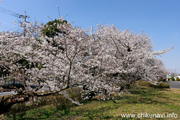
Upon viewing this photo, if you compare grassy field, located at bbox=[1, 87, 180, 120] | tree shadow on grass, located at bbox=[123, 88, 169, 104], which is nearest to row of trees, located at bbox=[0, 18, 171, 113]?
grassy field, located at bbox=[1, 87, 180, 120]

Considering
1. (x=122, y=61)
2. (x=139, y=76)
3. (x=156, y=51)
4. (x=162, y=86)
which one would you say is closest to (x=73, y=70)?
(x=122, y=61)

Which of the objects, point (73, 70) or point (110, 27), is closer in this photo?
point (73, 70)

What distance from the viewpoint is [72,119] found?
5.95 meters

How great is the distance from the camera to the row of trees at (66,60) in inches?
194

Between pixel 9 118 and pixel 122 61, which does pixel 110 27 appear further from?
pixel 9 118

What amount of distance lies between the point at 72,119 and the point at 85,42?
11.9ft

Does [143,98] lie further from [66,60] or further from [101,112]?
[66,60]

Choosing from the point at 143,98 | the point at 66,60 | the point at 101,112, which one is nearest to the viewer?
the point at 66,60

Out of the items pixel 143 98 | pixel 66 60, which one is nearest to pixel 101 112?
pixel 66 60

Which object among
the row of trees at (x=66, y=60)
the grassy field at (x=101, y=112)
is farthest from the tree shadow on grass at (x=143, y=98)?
the row of trees at (x=66, y=60)

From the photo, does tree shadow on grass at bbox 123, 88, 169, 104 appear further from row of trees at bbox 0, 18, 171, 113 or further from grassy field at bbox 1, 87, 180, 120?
row of trees at bbox 0, 18, 171, 113

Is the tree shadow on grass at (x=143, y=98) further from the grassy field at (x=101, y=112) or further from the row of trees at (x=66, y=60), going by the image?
the row of trees at (x=66, y=60)

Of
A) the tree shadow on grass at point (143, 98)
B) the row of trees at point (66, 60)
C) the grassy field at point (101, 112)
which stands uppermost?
the row of trees at point (66, 60)

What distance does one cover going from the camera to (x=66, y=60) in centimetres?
595
